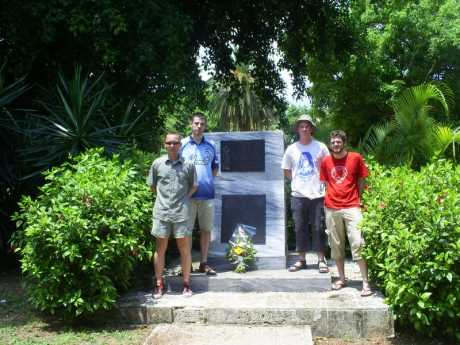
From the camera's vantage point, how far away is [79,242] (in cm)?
556

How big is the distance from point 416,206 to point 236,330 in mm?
2023

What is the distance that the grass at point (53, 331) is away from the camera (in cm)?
531

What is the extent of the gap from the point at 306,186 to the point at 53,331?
10.1 feet

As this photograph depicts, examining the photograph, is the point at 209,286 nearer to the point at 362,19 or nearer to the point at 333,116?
the point at 362,19

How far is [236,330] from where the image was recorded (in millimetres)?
→ 5488

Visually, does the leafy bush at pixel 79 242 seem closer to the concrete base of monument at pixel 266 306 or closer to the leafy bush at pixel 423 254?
the concrete base of monument at pixel 266 306

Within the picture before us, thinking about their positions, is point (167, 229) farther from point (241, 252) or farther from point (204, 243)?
point (241, 252)

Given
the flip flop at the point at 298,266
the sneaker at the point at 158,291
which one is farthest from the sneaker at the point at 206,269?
the flip flop at the point at 298,266

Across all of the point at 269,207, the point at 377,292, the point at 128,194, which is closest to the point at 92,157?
the point at 128,194

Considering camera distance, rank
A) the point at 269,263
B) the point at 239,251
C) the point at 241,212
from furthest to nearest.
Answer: the point at 241,212 → the point at 269,263 → the point at 239,251

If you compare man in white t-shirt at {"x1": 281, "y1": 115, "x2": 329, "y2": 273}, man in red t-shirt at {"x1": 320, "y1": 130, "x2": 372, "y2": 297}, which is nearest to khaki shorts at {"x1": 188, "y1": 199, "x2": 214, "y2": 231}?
man in white t-shirt at {"x1": 281, "y1": 115, "x2": 329, "y2": 273}

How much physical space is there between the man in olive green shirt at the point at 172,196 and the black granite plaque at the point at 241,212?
1.29m

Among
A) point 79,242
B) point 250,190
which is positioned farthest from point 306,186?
point 79,242

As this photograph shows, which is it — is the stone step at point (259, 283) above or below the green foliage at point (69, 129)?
below
